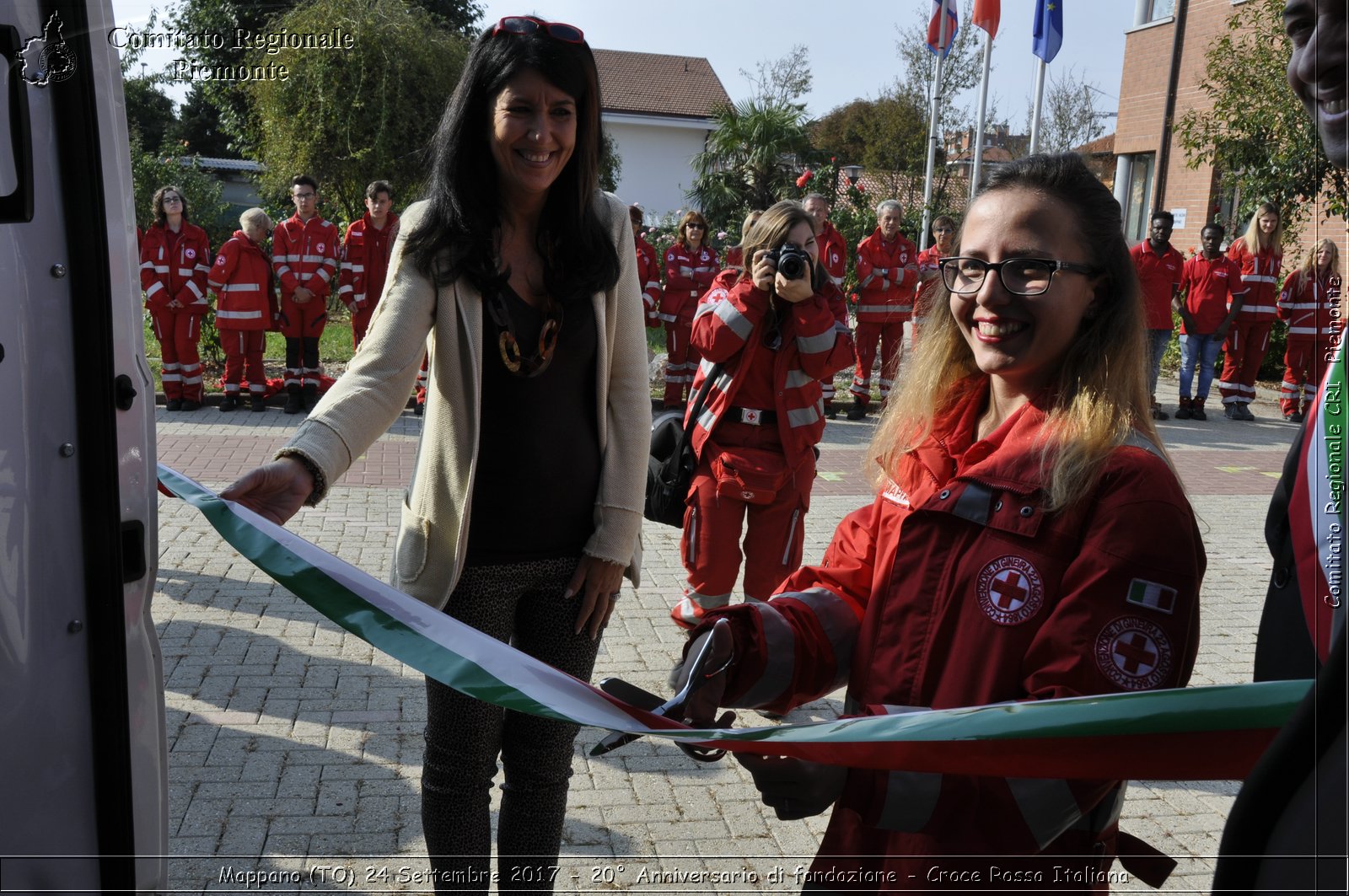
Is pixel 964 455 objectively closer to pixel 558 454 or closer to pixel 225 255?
pixel 558 454

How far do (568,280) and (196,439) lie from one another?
874cm

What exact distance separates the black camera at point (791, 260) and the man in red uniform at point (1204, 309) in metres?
11.0

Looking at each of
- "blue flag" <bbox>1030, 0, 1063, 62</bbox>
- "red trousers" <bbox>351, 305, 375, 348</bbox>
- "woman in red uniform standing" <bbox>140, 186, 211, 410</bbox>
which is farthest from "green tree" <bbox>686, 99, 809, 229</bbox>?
"woman in red uniform standing" <bbox>140, 186, 211, 410</bbox>

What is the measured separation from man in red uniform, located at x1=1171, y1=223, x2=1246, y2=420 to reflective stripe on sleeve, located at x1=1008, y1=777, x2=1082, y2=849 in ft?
45.7

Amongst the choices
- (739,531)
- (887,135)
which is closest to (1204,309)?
(739,531)

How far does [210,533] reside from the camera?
7320mm

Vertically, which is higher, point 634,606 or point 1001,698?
point 1001,698

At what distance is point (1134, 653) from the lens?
158 centimetres

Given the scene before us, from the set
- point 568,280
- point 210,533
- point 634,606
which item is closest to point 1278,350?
point 634,606

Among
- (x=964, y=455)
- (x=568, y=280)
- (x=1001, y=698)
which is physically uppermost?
(x=568, y=280)

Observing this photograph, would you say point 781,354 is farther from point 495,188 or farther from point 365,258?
point 365,258

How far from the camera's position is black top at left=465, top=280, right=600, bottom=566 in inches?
102

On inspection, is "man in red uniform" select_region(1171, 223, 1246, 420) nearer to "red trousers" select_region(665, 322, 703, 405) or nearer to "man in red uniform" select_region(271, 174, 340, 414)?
"red trousers" select_region(665, 322, 703, 405)

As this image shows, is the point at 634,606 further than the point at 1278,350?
No
